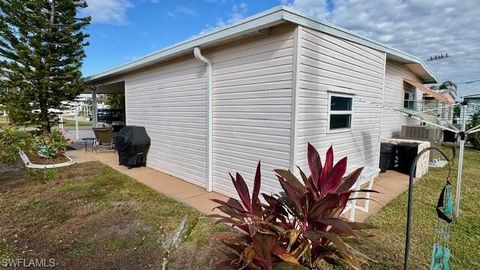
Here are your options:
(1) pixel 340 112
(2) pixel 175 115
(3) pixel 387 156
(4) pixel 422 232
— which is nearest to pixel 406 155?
(3) pixel 387 156

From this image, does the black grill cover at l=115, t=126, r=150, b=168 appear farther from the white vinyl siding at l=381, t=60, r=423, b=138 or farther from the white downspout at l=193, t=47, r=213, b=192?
the white vinyl siding at l=381, t=60, r=423, b=138

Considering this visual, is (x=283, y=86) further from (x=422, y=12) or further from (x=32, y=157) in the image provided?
(x=32, y=157)

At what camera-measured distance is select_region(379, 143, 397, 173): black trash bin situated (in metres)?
7.58

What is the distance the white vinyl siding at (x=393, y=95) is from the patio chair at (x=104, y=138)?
33.6ft

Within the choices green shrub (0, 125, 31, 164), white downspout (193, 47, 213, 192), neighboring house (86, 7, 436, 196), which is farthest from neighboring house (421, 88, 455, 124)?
green shrub (0, 125, 31, 164)

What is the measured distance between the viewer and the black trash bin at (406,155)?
7.47m

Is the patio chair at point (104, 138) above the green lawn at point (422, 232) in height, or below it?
above

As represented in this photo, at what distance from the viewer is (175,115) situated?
702 centimetres

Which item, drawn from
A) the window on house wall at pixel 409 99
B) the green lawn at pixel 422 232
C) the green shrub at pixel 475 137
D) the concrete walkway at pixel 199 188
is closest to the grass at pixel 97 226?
the concrete walkway at pixel 199 188

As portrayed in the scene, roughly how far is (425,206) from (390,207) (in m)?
0.67

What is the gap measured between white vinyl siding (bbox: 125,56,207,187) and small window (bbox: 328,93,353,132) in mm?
2614

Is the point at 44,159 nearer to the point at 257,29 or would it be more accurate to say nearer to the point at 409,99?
the point at 257,29

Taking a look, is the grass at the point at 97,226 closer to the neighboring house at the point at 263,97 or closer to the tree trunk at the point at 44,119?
the neighboring house at the point at 263,97

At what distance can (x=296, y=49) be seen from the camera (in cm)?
413
